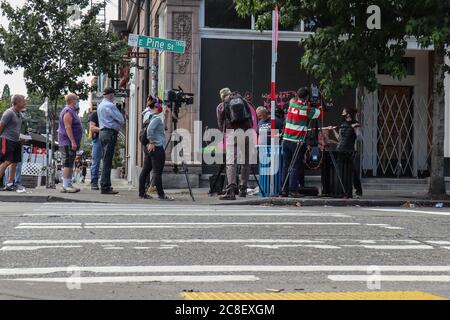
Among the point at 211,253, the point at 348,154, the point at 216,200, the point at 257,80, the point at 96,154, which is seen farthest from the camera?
the point at 257,80

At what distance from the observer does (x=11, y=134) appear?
15.0 metres

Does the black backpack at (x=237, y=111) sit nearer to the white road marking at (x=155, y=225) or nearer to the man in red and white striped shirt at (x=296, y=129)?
the man in red and white striped shirt at (x=296, y=129)

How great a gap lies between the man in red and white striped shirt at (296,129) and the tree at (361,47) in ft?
3.90

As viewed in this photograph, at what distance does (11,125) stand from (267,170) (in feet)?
17.3

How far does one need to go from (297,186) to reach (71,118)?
183 inches

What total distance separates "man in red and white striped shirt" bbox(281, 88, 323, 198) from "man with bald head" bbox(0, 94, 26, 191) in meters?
5.47

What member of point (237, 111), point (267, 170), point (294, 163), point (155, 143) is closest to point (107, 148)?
point (155, 143)

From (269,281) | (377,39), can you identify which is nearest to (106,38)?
(377,39)

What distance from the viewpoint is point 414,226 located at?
9703 millimetres

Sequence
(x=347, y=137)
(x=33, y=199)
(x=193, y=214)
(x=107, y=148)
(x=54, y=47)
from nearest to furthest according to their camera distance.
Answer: (x=193, y=214), (x=33, y=199), (x=107, y=148), (x=347, y=137), (x=54, y=47)

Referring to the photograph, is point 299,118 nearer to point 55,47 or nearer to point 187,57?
point 187,57

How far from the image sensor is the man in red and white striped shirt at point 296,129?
1423 cm

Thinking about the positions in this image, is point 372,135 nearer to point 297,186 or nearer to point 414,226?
point 297,186

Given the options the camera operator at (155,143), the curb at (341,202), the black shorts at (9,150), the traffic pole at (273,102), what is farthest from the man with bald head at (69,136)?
the traffic pole at (273,102)
